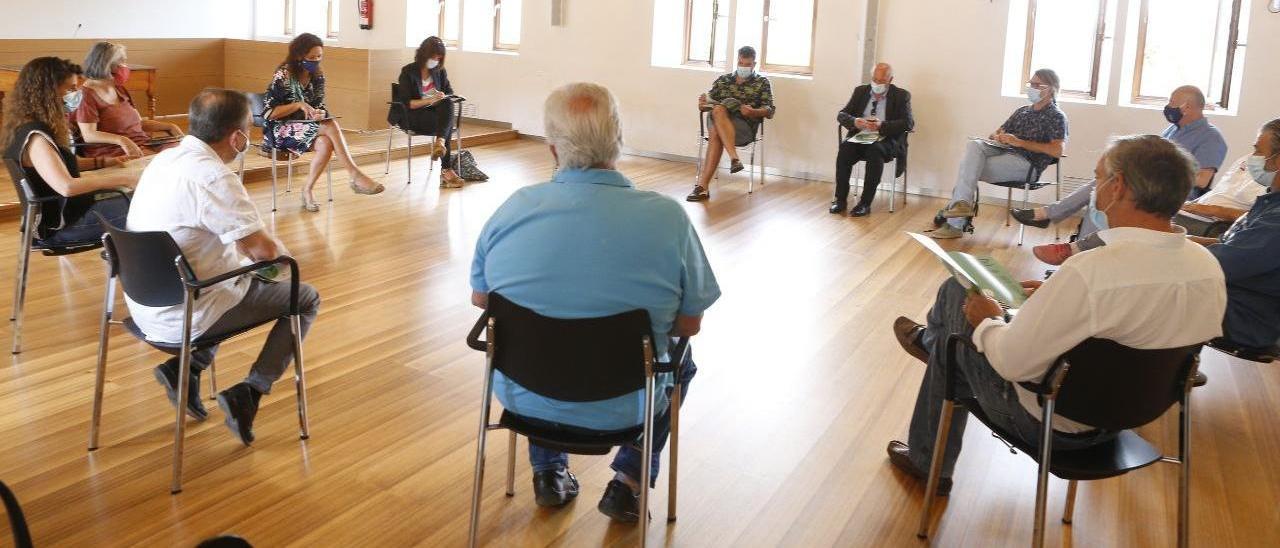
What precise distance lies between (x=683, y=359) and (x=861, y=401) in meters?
1.37

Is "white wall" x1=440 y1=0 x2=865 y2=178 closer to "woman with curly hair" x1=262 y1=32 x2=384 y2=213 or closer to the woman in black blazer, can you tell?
the woman in black blazer

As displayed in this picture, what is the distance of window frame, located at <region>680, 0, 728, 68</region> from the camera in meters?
9.91

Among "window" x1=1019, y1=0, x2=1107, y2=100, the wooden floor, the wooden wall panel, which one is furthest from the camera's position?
the wooden wall panel

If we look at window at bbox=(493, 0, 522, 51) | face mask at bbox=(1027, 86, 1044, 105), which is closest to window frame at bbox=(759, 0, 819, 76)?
face mask at bbox=(1027, 86, 1044, 105)

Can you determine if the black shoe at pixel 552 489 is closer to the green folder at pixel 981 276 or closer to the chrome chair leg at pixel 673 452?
the chrome chair leg at pixel 673 452

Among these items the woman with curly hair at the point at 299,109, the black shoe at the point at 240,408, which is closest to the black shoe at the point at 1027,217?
the woman with curly hair at the point at 299,109

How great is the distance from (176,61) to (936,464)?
10282 mm

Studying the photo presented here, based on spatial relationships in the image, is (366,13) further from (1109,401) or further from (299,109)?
(1109,401)

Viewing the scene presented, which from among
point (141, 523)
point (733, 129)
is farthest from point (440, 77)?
point (141, 523)

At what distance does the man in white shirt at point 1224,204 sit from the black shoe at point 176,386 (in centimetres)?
407

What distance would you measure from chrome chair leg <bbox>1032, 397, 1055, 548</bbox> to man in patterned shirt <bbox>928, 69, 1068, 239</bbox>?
495 centimetres

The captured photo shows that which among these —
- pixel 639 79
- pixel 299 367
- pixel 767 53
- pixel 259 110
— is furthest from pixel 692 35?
pixel 299 367

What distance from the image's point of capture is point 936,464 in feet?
9.62

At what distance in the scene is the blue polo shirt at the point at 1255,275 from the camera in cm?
356
